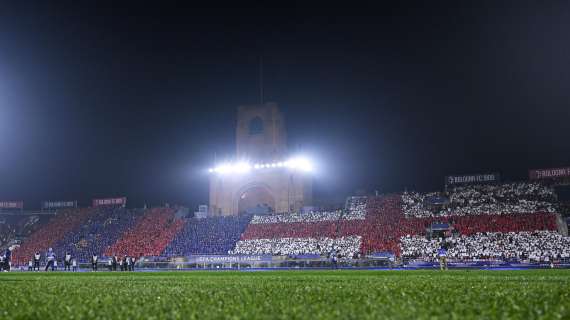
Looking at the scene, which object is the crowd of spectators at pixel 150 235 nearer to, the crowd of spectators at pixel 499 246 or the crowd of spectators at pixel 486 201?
the crowd of spectators at pixel 499 246

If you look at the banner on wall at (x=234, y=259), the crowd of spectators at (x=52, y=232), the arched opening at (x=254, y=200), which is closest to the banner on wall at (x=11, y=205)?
the crowd of spectators at (x=52, y=232)

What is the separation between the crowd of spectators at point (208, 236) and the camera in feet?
163

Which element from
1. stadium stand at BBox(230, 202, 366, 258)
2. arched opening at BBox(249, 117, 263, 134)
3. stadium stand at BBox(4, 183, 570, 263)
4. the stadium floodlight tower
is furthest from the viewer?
arched opening at BBox(249, 117, 263, 134)

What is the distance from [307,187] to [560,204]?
30.4 m

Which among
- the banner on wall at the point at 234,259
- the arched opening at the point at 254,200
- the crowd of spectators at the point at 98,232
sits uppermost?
the arched opening at the point at 254,200

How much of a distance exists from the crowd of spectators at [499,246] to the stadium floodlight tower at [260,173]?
22.6m

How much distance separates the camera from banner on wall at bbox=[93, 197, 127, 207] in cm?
7319

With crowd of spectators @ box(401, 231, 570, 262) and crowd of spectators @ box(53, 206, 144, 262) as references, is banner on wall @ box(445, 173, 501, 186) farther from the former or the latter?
crowd of spectators @ box(53, 206, 144, 262)

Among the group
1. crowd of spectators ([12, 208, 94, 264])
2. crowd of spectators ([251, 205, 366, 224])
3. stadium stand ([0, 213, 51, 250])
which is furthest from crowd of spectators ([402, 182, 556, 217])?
stadium stand ([0, 213, 51, 250])

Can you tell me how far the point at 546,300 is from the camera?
750cm

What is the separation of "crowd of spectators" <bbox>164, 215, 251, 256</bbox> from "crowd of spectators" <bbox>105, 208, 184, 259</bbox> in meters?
1.30

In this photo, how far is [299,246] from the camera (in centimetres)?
4678

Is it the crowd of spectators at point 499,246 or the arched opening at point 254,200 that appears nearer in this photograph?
the crowd of spectators at point 499,246

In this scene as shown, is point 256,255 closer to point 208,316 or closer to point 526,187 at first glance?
point 526,187
